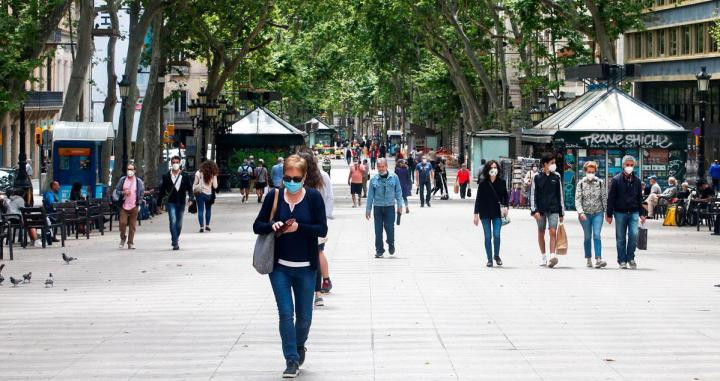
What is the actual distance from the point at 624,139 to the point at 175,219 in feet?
61.1

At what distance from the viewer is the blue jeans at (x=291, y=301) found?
10.5 m

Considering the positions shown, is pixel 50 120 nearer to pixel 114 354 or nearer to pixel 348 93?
pixel 348 93

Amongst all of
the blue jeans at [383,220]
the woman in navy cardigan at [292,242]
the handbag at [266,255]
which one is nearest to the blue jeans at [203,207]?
Result: the blue jeans at [383,220]

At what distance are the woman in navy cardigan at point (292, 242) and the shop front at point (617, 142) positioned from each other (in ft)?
99.8

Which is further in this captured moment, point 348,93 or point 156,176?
point 348,93

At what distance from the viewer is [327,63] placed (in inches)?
3189

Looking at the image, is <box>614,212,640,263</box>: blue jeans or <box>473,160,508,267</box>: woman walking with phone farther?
<box>473,160,508,267</box>: woman walking with phone

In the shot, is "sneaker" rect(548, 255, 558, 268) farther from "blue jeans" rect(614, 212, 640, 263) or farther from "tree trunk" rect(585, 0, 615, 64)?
"tree trunk" rect(585, 0, 615, 64)

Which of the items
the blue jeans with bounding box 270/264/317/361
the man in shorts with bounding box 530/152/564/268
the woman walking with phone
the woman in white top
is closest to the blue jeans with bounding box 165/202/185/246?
the woman in white top

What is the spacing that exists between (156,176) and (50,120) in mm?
35151

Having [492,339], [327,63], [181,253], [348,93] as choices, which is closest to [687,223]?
[181,253]

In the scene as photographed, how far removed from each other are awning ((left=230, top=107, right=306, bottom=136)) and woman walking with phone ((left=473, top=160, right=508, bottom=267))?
35.6m

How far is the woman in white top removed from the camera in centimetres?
2927

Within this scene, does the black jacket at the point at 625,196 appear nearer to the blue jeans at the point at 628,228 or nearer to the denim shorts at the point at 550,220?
the blue jeans at the point at 628,228
